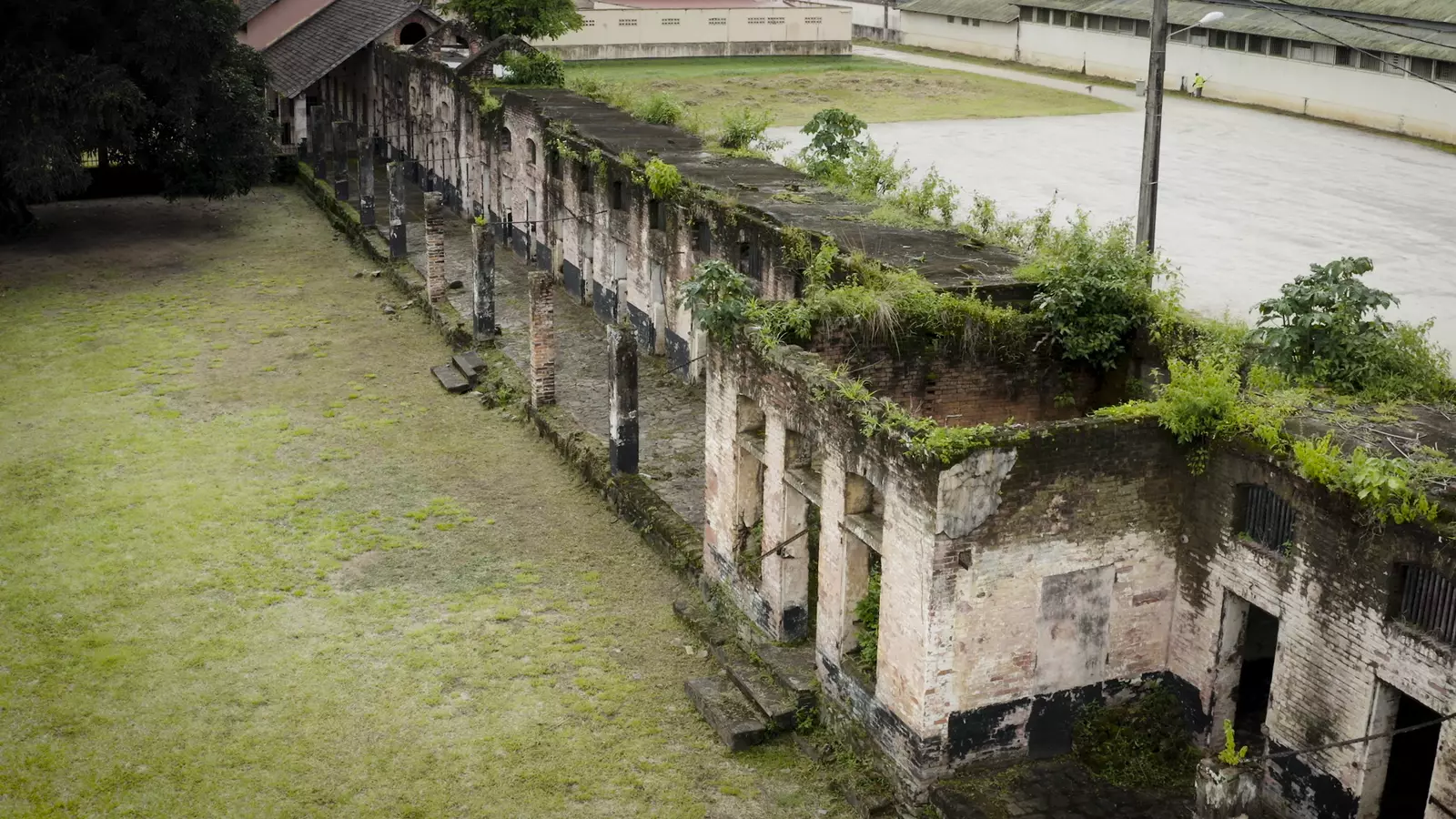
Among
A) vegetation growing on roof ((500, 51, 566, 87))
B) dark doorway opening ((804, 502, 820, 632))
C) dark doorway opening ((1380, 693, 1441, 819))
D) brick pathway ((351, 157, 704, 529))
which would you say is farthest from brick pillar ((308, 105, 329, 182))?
dark doorway opening ((1380, 693, 1441, 819))

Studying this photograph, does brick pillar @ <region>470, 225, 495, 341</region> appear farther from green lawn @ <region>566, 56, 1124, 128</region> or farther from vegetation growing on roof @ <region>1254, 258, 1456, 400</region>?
green lawn @ <region>566, 56, 1124, 128</region>

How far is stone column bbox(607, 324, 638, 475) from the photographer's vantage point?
19734 millimetres

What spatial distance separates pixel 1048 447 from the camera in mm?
12586

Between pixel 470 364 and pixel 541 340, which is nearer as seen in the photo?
pixel 541 340

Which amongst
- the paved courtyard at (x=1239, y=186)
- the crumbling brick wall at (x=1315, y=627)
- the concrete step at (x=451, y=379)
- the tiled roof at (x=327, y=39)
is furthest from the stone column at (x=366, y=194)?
the crumbling brick wall at (x=1315, y=627)

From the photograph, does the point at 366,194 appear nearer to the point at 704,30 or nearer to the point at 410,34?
the point at 410,34

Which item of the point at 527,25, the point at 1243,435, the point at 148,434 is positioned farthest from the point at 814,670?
the point at 527,25

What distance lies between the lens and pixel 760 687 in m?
15.1

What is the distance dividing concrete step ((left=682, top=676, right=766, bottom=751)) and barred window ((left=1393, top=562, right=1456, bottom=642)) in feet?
19.5

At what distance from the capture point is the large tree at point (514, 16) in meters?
37.0

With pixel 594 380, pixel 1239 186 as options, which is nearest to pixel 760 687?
pixel 594 380

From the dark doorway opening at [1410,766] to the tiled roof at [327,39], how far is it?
109ft

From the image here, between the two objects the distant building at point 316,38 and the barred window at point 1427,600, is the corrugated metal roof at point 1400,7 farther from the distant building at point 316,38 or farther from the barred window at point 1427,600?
the barred window at point 1427,600

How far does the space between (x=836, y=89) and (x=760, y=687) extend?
39496 millimetres
